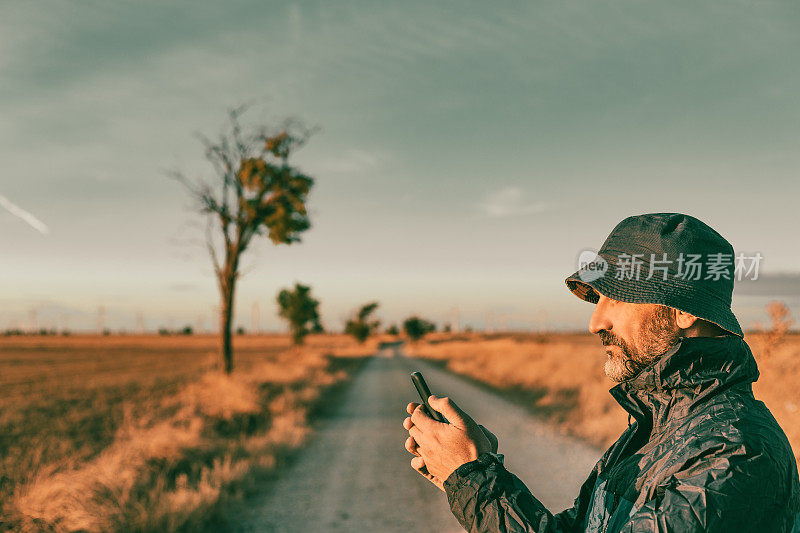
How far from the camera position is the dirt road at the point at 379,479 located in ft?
19.1

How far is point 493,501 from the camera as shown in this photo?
154cm

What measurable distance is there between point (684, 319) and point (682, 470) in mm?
448

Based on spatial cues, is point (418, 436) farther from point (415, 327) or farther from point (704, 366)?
point (415, 327)

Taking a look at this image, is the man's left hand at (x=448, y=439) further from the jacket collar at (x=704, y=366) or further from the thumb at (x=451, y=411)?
the jacket collar at (x=704, y=366)

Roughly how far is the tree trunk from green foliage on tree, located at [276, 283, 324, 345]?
89.5 ft

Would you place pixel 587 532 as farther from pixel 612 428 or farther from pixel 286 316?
pixel 286 316

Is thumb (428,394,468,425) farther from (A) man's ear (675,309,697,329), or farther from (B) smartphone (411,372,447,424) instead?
(A) man's ear (675,309,697,329)

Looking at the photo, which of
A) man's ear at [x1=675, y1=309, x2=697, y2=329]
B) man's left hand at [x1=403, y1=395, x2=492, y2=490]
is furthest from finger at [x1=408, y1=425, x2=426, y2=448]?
man's ear at [x1=675, y1=309, x2=697, y2=329]

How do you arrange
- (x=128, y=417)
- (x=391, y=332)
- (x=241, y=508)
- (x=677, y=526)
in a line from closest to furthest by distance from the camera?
(x=677, y=526) → (x=241, y=508) → (x=128, y=417) → (x=391, y=332)

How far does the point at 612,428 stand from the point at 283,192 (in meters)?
11.1

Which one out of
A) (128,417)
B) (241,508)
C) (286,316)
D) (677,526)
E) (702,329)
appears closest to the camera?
(677,526)

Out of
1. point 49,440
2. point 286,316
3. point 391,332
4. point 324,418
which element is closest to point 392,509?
point 324,418

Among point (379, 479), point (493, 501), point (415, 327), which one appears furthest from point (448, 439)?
point (415, 327)

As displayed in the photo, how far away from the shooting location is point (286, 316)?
44375 mm
